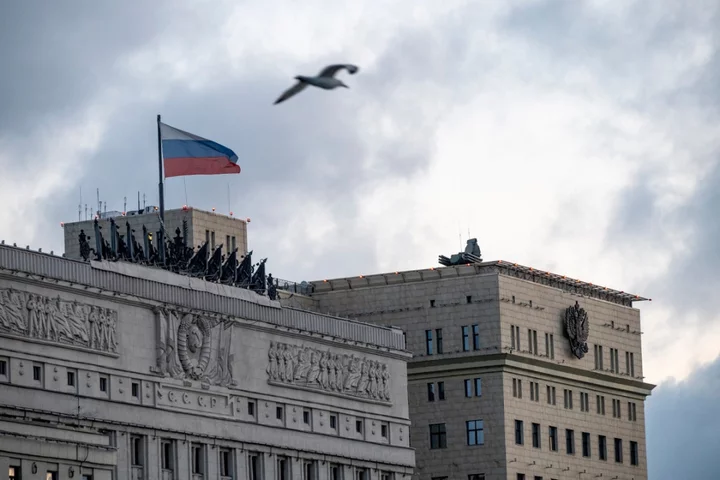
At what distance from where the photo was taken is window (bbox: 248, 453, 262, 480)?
409 ft

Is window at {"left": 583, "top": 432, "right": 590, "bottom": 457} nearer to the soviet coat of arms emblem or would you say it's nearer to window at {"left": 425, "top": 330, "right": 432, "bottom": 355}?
the soviet coat of arms emblem

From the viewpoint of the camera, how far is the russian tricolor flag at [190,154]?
410 ft

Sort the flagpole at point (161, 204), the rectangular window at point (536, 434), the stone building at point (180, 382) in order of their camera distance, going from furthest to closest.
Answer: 1. the rectangular window at point (536, 434)
2. the flagpole at point (161, 204)
3. the stone building at point (180, 382)

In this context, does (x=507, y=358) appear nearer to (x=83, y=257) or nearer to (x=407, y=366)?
(x=407, y=366)

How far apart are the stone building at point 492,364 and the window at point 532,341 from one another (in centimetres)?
6

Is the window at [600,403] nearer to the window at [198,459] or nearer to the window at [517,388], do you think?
the window at [517,388]

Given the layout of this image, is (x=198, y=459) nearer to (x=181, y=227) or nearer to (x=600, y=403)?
(x=181, y=227)

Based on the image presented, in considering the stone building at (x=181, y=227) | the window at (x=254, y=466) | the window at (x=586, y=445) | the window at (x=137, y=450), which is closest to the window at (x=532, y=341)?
the window at (x=586, y=445)

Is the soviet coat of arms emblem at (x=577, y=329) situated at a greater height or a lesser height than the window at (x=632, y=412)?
greater

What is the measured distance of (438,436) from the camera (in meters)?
148

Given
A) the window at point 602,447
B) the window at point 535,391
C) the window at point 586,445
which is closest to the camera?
the window at point 535,391

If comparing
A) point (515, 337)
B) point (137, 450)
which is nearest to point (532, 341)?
point (515, 337)

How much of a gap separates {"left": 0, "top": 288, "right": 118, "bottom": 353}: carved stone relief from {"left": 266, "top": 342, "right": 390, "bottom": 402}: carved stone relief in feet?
45.8

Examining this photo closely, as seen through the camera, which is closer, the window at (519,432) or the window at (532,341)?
the window at (519,432)
